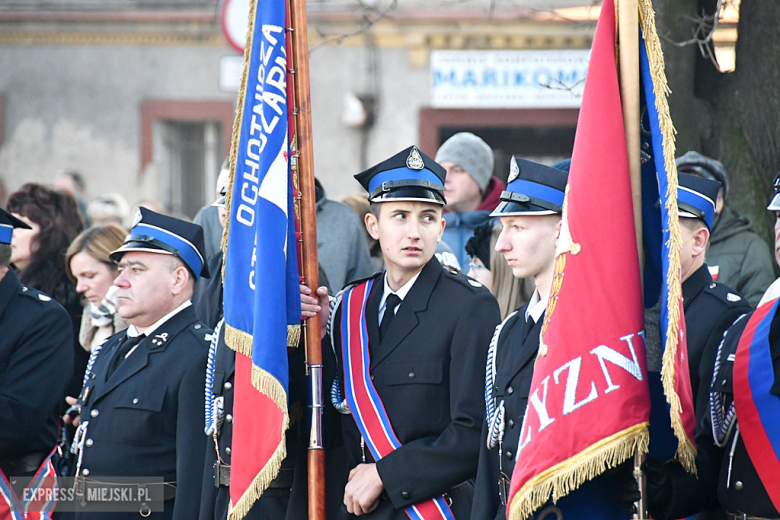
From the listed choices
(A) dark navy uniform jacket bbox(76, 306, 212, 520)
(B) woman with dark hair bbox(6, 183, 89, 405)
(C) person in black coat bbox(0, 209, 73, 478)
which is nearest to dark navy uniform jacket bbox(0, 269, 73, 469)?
(C) person in black coat bbox(0, 209, 73, 478)

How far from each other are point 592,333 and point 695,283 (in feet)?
4.23

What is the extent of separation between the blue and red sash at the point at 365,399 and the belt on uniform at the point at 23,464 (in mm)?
1963

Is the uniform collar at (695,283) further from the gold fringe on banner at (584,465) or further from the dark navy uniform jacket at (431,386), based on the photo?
the gold fringe on banner at (584,465)

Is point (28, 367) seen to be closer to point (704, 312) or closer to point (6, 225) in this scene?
point (6, 225)

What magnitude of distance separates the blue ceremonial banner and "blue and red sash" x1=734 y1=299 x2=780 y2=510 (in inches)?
65.8

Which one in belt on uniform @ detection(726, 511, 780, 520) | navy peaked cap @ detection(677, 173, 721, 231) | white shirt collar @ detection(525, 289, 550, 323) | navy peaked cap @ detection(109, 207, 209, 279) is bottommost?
belt on uniform @ detection(726, 511, 780, 520)

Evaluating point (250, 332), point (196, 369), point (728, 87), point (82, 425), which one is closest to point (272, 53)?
point (250, 332)

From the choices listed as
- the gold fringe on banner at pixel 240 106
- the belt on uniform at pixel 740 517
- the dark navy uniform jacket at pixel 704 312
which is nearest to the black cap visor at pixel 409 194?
the gold fringe on banner at pixel 240 106

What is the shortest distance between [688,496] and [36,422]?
314cm

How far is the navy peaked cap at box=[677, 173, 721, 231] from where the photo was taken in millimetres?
3939

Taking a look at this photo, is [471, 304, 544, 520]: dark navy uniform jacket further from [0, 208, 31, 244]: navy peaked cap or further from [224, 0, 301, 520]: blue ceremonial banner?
[0, 208, 31, 244]: navy peaked cap

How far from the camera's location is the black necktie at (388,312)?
154 inches

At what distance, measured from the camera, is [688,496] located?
306 centimetres

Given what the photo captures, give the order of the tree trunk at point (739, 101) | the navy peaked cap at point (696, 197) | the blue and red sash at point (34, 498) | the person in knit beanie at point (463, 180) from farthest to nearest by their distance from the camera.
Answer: the person in knit beanie at point (463, 180), the tree trunk at point (739, 101), the blue and red sash at point (34, 498), the navy peaked cap at point (696, 197)
